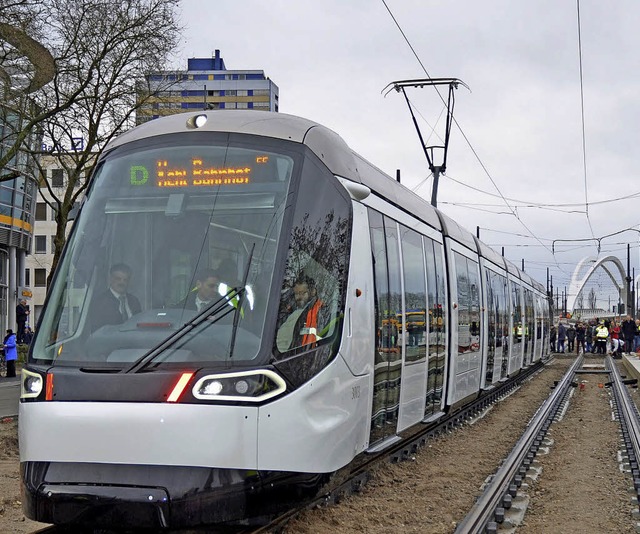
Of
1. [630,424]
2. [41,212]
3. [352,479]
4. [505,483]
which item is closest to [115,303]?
[352,479]

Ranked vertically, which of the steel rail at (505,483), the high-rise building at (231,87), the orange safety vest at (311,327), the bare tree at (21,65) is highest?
the high-rise building at (231,87)

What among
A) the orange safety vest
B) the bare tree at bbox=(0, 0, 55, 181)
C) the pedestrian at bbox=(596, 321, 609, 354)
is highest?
the bare tree at bbox=(0, 0, 55, 181)

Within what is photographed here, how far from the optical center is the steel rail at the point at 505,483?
6.95 m

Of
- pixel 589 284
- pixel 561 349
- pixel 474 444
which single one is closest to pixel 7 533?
pixel 474 444

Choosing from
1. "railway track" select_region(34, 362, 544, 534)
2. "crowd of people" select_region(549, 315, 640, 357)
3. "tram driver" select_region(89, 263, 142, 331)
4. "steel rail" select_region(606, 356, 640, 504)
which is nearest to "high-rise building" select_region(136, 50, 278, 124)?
"crowd of people" select_region(549, 315, 640, 357)

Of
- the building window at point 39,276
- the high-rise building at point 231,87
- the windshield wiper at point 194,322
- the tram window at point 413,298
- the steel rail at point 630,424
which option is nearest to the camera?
the windshield wiper at point 194,322

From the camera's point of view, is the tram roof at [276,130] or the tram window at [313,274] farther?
the tram roof at [276,130]

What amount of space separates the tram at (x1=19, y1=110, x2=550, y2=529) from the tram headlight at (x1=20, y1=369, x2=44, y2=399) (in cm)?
1

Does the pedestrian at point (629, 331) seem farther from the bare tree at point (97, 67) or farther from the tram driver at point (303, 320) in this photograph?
the tram driver at point (303, 320)

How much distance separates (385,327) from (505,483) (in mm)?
1896

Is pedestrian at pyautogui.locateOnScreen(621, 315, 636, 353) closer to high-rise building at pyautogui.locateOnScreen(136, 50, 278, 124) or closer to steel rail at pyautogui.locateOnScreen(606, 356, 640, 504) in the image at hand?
steel rail at pyautogui.locateOnScreen(606, 356, 640, 504)

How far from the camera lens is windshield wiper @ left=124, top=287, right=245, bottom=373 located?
5.83 metres

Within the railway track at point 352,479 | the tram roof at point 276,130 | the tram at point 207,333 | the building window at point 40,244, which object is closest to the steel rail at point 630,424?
the railway track at point 352,479

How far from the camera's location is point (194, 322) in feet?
19.6
